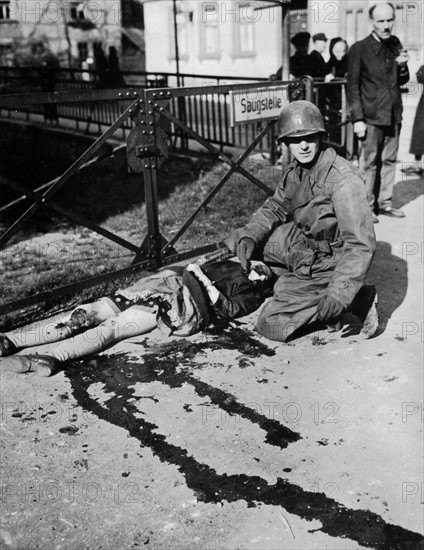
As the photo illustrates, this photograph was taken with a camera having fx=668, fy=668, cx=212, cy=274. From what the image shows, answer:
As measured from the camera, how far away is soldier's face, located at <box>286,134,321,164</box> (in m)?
4.38

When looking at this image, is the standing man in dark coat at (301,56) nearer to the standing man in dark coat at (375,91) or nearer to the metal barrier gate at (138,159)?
the standing man in dark coat at (375,91)

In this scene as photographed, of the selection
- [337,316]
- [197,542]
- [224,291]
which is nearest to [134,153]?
[224,291]

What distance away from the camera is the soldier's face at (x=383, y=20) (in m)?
6.61

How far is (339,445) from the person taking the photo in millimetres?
3262

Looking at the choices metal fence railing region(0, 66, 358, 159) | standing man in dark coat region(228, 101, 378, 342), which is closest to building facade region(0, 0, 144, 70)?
metal fence railing region(0, 66, 358, 159)

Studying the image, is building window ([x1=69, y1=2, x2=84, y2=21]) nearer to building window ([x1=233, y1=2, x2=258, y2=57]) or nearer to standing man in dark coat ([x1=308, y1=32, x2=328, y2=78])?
building window ([x1=233, y1=2, x2=258, y2=57])

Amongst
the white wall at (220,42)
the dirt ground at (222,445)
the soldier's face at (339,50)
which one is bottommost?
the dirt ground at (222,445)

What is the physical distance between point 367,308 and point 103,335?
1.72 meters

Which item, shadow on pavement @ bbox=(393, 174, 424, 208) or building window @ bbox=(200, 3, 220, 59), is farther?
building window @ bbox=(200, 3, 220, 59)

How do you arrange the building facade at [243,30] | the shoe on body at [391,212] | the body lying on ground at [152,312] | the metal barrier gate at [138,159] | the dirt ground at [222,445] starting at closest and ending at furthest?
the dirt ground at [222,445] < the body lying on ground at [152,312] < the metal barrier gate at [138,159] < the shoe on body at [391,212] < the building facade at [243,30]

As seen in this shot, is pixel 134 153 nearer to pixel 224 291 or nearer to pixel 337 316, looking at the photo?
pixel 224 291

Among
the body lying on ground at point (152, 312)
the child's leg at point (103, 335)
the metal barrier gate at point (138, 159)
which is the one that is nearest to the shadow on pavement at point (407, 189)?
the metal barrier gate at point (138, 159)

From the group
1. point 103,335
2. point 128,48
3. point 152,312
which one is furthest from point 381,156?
point 128,48

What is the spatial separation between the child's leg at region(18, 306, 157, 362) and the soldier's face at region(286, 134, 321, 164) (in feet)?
4.77
